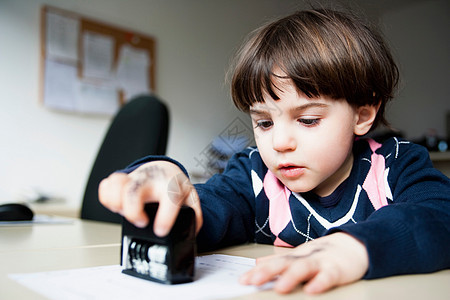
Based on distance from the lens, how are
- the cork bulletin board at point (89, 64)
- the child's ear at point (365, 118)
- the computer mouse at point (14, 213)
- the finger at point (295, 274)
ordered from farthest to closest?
the cork bulletin board at point (89, 64)
the computer mouse at point (14, 213)
the child's ear at point (365, 118)
the finger at point (295, 274)

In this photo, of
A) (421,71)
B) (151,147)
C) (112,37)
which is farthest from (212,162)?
(421,71)

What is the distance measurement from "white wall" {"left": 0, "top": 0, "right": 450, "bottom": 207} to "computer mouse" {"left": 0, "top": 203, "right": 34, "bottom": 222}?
473 millimetres

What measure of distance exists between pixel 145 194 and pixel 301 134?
286 mm

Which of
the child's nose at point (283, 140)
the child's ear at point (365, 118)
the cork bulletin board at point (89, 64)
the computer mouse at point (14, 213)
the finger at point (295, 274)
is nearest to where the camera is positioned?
the finger at point (295, 274)

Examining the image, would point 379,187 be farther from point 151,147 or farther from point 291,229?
point 151,147

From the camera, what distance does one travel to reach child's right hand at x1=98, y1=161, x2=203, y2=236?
38 cm

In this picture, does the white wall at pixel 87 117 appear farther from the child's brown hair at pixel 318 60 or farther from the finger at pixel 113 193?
the finger at pixel 113 193

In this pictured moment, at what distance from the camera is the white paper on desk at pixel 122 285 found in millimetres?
340

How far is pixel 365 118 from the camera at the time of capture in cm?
73

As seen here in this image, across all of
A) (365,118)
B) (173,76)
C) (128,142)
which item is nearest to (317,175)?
(365,118)

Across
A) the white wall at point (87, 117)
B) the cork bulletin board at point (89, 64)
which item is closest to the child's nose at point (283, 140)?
the white wall at point (87, 117)

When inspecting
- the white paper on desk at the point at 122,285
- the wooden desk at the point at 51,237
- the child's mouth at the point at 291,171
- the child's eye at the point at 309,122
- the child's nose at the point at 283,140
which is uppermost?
the child's eye at the point at 309,122

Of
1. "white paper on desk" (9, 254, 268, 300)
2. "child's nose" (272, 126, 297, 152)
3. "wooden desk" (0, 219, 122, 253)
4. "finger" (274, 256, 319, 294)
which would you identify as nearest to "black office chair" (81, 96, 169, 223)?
"wooden desk" (0, 219, 122, 253)

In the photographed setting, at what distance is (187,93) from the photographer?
275 cm
